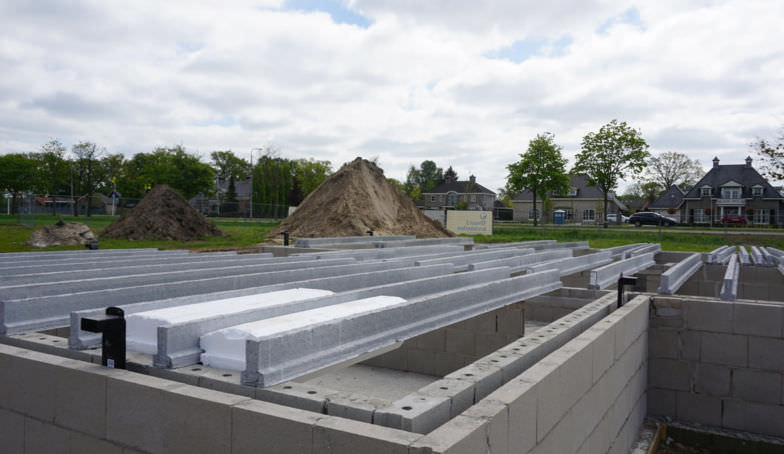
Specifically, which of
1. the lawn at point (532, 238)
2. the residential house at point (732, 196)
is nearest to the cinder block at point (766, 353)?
the lawn at point (532, 238)

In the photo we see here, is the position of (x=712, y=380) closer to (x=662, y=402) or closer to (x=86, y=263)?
(x=662, y=402)

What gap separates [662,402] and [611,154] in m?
37.6

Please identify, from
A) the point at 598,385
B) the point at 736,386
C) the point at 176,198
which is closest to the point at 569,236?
the point at 176,198

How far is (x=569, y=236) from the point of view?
3064 cm

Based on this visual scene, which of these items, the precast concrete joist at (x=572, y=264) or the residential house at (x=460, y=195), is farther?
the residential house at (x=460, y=195)

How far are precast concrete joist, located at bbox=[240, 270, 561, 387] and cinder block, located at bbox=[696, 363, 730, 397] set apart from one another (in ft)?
10.3

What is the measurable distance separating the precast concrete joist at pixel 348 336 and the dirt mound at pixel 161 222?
2176 cm

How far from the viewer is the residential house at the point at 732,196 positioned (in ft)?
180

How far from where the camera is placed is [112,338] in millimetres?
3090

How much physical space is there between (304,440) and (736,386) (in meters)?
6.35

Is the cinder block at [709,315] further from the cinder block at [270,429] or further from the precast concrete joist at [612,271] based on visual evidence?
the cinder block at [270,429]

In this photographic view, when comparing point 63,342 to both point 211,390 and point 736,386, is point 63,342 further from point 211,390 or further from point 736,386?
point 736,386

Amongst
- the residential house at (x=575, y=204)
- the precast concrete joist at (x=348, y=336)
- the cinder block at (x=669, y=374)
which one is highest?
the residential house at (x=575, y=204)

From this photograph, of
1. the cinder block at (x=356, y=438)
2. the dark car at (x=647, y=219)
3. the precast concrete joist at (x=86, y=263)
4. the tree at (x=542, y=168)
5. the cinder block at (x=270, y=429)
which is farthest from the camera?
the dark car at (x=647, y=219)
